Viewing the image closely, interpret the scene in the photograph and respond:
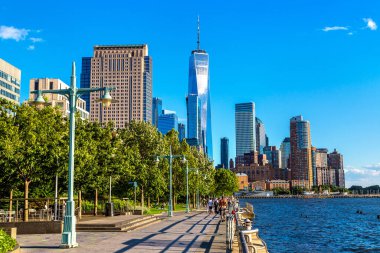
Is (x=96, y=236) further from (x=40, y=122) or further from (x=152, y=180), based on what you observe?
(x=152, y=180)

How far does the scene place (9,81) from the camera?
156000mm

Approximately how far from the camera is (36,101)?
69.3 ft

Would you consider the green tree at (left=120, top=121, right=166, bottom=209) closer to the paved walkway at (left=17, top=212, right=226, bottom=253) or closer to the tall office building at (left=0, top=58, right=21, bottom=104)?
the paved walkway at (left=17, top=212, right=226, bottom=253)

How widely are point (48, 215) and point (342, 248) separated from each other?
2752 cm

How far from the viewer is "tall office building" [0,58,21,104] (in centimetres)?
15100

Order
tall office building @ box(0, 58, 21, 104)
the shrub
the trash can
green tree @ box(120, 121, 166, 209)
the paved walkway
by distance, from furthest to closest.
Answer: tall office building @ box(0, 58, 21, 104) → green tree @ box(120, 121, 166, 209) → the trash can → the paved walkway → the shrub

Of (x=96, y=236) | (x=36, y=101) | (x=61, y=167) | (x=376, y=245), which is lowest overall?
(x=376, y=245)

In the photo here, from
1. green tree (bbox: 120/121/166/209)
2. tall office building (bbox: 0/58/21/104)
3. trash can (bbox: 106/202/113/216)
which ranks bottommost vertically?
trash can (bbox: 106/202/113/216)

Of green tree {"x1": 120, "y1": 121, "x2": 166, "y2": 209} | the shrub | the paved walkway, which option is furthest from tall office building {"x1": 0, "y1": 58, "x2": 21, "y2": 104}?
the shrub

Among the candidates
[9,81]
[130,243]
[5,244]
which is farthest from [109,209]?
[9,81]

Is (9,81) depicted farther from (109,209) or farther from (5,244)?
(5,244)

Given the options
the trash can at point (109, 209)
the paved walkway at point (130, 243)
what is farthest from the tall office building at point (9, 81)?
the paved walkway at point (130, 243)

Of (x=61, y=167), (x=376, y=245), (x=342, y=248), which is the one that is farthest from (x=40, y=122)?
(x=376, y=245)

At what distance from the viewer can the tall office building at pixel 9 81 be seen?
15100cm
